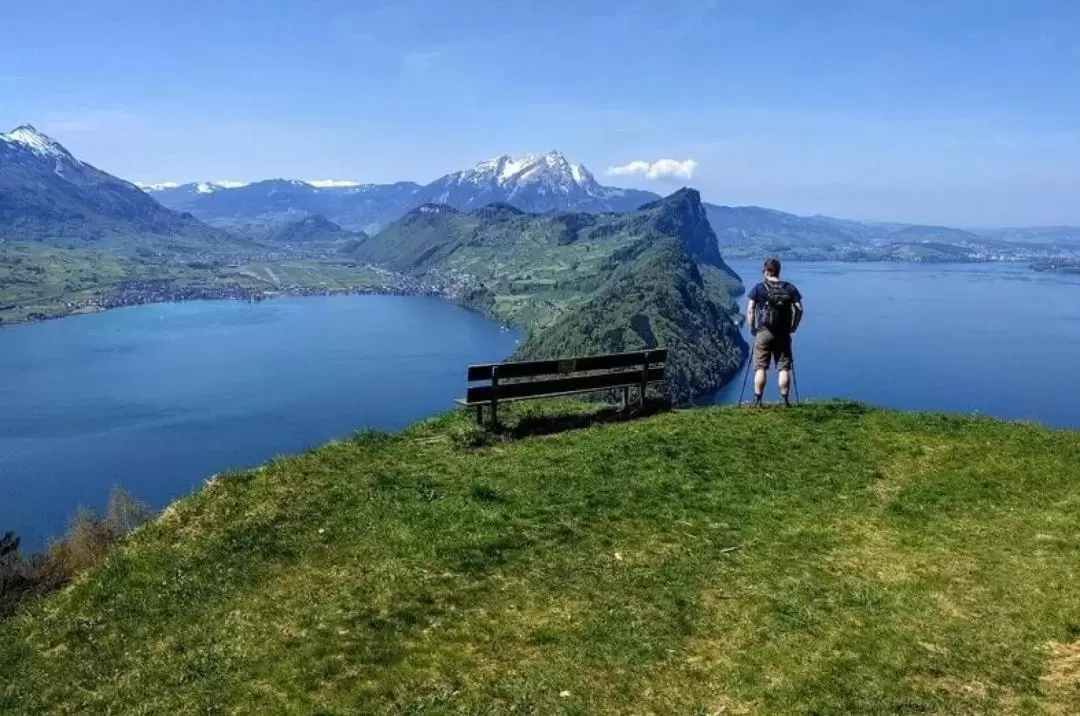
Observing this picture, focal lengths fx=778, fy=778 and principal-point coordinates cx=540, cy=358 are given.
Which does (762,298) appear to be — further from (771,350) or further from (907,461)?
(907,461)

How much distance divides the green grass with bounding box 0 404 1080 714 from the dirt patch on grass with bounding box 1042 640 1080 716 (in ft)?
0.11

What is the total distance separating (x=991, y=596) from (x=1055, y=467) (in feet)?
23.5

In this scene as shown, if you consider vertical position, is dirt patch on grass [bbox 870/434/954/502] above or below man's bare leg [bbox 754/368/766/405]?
below

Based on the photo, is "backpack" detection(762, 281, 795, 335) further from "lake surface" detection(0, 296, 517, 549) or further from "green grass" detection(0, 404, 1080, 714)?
"lake surface" detection(0, 296, 517, 549)

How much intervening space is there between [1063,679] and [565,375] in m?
13.2

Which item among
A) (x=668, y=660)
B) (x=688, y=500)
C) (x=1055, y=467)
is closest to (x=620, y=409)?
(x=688, y=500)

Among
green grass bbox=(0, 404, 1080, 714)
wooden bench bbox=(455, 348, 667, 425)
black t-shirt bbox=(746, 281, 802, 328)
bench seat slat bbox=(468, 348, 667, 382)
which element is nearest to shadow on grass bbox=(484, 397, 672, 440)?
wooden bench bbox=(455, 348, 667, 425)

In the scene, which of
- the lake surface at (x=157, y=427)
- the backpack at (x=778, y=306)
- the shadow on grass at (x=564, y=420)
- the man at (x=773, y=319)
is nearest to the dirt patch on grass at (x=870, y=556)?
the man at (x=773, y=319)

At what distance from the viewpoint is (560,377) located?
20672mm

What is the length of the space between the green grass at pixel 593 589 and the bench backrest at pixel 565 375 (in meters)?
1.90

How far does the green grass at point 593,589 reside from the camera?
940 centimetres

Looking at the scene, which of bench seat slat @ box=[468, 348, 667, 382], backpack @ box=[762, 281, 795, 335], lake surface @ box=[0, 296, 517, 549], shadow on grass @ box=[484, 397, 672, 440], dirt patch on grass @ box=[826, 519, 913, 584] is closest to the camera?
dirt patch on grass @ box=[826, 519, 913, 584]

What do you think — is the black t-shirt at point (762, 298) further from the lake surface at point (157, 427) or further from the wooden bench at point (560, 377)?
the lake surface at point (157, 427)

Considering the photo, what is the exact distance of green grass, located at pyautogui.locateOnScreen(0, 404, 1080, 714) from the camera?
9.40 m
